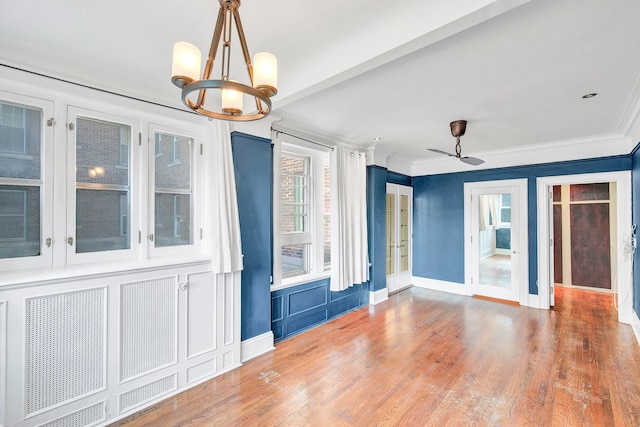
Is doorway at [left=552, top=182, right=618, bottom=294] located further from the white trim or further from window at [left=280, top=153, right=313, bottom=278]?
the white trim

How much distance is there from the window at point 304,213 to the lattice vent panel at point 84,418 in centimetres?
195

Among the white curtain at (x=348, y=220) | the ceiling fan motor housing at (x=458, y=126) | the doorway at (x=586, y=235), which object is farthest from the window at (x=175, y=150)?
the doorway at (x=586, y=235)

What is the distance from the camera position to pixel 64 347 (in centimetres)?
200

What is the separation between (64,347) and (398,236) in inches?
198

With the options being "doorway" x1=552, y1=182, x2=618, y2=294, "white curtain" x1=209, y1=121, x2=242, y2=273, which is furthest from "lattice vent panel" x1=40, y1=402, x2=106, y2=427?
"doorway" x1=552, y1=182, x2=618, y2=294

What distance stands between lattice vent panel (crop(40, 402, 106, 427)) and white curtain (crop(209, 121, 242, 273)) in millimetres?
1240

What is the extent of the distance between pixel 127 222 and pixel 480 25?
9.51 feet

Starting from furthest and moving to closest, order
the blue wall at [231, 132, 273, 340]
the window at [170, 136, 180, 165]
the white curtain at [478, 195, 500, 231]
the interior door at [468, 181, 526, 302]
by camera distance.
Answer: the white curtain at [478, 195, 500, 231] → the interior door at [468, 181, 526, 302] → the blue wall at [231, 132, 273, 340] → the window at [170, 136, 180, 165]

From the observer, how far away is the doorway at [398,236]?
18.3 ft

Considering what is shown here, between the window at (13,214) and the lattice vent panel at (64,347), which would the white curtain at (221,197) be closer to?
the lattice vent panel at (64,347)

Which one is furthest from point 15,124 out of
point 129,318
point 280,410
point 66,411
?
point 280,410

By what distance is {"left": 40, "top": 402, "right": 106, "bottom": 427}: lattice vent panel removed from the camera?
1.99m

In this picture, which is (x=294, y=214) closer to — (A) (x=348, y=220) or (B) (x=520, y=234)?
(A) (x=348, y=220)

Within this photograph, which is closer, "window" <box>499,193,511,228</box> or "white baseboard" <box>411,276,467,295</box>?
"window" <box>499,193,511,228</box>
